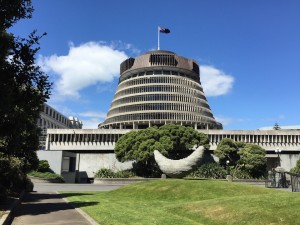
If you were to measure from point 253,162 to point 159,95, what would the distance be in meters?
44.2

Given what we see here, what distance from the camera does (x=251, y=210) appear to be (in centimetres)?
1269

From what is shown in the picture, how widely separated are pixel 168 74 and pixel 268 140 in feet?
130

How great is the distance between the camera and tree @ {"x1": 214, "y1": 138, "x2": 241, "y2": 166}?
72062mm

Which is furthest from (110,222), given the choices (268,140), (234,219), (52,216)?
(268,140)

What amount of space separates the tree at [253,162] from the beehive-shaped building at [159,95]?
34.4 metres

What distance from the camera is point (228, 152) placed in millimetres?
72125

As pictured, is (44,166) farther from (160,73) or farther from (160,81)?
(160,73)

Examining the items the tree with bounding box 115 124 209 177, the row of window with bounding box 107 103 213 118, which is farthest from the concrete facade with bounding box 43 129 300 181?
the row of window with bounding box 107 103 213 118

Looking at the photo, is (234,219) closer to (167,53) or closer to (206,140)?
(206,140)

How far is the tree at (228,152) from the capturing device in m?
72.1

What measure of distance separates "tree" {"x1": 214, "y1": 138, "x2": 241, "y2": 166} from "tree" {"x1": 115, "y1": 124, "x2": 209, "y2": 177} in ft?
17.3

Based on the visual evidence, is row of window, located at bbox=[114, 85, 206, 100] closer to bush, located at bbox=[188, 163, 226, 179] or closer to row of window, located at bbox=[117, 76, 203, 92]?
row of window, located at bbox=[117, 76, 203, 92]

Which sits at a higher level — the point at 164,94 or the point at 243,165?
the point at 164,94

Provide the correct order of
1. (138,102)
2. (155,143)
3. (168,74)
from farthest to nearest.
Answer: (168,74) → (138,102) → (155,143)
